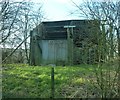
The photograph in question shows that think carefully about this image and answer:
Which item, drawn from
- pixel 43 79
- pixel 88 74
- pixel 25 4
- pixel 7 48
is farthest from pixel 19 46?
pixel 43 79

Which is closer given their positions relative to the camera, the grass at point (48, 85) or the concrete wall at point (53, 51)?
the grass at point (48, 85)

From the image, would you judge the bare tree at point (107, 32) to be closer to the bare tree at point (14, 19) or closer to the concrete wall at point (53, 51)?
the bare tree at point (14, 19)

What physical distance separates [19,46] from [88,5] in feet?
7.11

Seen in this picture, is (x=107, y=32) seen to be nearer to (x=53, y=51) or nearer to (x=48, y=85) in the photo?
(x=48, y=85)

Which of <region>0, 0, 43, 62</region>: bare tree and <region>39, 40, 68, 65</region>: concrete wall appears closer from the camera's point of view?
<region>0, 0, 43, 62</region>: bare tree

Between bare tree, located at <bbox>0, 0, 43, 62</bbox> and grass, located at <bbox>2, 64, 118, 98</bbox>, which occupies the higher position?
bare tree, located at <bbox>0, 0, 43, 62</bbox>

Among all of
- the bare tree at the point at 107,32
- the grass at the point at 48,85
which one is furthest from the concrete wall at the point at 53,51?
the bare tree at the point at 107,32

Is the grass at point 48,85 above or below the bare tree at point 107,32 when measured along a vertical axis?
below

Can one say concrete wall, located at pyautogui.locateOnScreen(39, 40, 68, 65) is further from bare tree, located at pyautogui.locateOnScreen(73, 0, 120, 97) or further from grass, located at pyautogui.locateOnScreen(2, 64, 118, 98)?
bare tree, located at pyautogui.locateOnScreen(73, 0, 120, 97)

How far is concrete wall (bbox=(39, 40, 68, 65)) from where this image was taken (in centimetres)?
2063

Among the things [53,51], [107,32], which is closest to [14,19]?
[107,32]

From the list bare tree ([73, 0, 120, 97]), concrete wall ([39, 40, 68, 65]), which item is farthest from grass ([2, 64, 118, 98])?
concrete wall ([39, 40, 68, 65])

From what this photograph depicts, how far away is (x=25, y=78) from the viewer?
9.66 m

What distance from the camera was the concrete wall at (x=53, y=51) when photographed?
20.6 m
